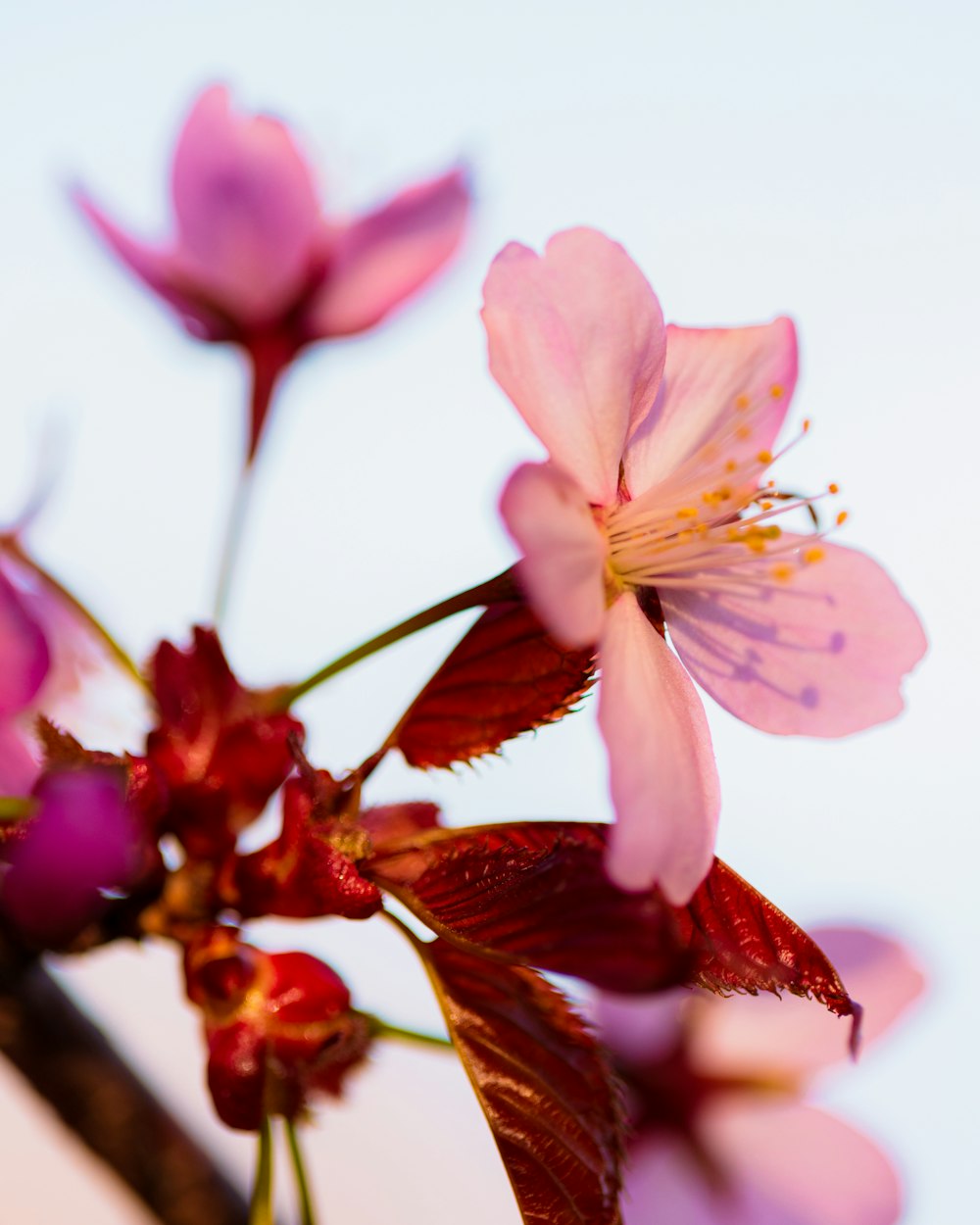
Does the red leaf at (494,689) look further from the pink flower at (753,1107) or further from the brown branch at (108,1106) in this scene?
the pink flower at (753,1107)

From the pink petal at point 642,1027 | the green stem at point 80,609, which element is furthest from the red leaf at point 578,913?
the pink petal at point 642,1027

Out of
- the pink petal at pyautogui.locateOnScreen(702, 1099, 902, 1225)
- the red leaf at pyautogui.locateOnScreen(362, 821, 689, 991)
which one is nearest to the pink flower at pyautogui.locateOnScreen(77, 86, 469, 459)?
the red leaf at pyautogui.locateOnScreen(362, 821, 689, 991)

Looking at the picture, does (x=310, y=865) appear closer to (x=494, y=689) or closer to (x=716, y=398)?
(x=494, y=689)


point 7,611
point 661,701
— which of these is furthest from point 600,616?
point 7,611

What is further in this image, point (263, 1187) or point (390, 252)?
point (390, 252)

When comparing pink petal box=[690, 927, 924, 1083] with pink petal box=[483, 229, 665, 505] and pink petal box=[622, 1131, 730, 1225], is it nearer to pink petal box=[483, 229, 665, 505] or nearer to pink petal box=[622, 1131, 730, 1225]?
pink petal box=[622, 1131, 730, 1225]

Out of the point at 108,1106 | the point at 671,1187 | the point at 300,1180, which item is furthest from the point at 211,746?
the point at 671,1187
